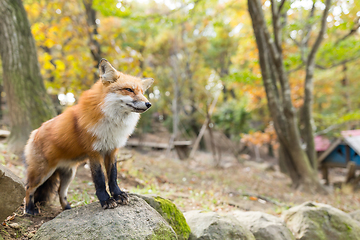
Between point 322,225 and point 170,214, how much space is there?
101 inches

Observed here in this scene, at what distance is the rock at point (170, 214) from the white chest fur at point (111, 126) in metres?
0.81

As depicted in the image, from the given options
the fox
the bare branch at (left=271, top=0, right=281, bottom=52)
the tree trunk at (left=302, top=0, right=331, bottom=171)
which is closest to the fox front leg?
the fox

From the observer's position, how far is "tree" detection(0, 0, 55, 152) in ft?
15.2

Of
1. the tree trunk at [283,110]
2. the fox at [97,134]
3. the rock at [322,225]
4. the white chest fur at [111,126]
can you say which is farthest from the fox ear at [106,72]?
the tree trunk at [283,110]

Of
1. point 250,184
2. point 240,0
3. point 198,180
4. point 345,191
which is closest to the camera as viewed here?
point 198,180

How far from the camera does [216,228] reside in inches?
108

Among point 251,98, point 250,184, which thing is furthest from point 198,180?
point 251,98

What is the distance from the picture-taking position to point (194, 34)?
16562 millimetres

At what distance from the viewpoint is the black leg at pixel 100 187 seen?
2385mm

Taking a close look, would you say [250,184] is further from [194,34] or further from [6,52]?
[194,34]

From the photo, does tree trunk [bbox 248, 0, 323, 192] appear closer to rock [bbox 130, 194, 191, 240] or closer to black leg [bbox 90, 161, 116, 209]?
rock [bbox 130, 194, 191, 240]

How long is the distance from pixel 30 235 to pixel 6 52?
411 centimetres

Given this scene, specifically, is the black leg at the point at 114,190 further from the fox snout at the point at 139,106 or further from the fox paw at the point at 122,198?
the fox snout at the point at 139,106

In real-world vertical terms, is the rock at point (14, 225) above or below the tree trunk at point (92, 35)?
below
